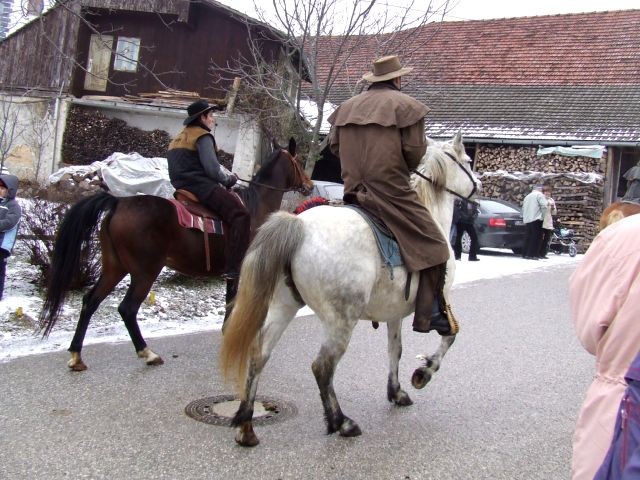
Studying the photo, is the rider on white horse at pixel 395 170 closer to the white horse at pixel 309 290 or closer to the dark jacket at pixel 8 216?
the white horse at pixel 309 290

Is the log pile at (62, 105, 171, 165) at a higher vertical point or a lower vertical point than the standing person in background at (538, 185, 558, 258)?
higher

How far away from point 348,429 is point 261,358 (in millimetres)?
805

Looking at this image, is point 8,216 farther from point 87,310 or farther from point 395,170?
point 395,170

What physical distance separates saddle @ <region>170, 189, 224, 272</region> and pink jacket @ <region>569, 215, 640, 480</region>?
4770 mm

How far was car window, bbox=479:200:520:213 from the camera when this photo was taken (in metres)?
18.4

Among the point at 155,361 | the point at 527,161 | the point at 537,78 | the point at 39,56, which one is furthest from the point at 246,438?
the point at 537,78

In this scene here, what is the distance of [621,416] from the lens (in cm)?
195

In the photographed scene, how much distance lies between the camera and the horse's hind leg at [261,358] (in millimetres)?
4309

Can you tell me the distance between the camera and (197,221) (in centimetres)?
649

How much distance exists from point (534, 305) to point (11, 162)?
1965 cm

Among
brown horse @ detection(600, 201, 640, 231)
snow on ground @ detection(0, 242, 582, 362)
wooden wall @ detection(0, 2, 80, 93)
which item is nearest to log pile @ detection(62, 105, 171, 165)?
A: wooden wall @ detection(0, 2, 80, 93)

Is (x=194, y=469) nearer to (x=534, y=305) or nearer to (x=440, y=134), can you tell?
(x=534, y=305)

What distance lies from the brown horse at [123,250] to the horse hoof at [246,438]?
205 centimetres

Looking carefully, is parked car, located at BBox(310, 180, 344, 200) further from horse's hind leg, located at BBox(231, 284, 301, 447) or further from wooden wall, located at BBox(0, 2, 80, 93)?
horse's hind leg, located at BBox(231, 284, 301, 447)
